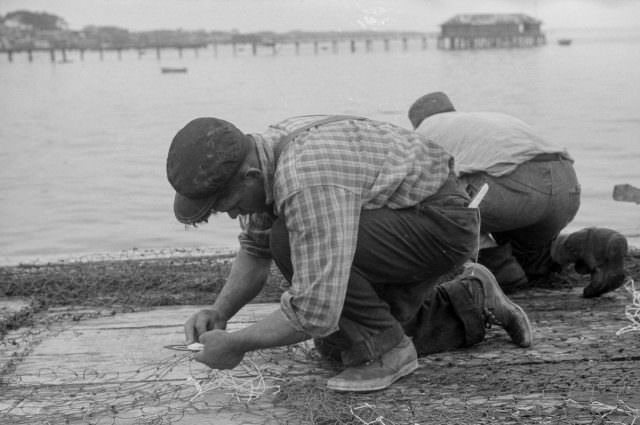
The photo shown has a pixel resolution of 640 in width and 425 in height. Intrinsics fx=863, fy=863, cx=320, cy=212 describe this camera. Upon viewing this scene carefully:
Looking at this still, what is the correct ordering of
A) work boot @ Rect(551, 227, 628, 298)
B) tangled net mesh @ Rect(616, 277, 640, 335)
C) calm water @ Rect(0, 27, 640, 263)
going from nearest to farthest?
tangled net mesh @ Rect(616, 277, 640, 335) < work boot @ Rect(551, 227, 628, 298) < calm water @ Rect(0, 27, 640, 263)

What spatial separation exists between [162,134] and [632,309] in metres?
21.1

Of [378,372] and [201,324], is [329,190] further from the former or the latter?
[201,324]

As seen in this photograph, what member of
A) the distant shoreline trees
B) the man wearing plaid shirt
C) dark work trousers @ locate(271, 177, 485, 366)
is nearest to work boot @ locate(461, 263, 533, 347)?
the man wearing plaid shirt

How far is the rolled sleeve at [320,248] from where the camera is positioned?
2.29m

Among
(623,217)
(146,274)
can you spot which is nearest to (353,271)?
(146,274)

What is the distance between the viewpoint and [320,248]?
230 centimetres

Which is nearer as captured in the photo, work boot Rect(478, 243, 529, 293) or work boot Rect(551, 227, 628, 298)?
work boot Rect(551, 227, 628, 298)

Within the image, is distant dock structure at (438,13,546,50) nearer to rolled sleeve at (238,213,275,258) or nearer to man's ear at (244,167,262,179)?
rolled sleeve at (238,213,275,258)

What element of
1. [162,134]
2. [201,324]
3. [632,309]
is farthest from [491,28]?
[201,324]

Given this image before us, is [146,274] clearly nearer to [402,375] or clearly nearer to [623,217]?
[402,375]

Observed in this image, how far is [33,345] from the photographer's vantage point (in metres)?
3.32

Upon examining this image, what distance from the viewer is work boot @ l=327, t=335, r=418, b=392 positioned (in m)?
2.74

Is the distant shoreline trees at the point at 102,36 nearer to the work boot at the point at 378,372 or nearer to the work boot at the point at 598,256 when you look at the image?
the work boot at the point at 598,256

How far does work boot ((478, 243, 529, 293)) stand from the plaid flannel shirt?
1238mm
